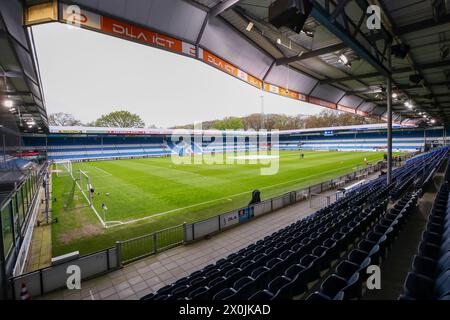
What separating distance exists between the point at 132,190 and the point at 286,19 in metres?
17.3

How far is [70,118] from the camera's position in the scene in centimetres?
7544

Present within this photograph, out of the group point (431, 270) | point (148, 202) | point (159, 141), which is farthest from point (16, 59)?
point (159, 141)

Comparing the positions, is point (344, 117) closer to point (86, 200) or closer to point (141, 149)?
point (141, 149)

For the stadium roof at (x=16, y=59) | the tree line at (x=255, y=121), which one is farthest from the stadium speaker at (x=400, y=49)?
the tree line at (x=255, y=121)

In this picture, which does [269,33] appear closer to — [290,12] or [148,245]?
[290,12]

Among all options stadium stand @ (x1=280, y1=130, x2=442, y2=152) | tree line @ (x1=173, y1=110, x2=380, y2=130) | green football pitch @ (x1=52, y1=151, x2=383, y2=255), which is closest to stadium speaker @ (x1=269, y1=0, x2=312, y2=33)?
green football pitch @ (x1=52, y1=151, x2=383, y2=255)

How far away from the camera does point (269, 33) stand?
8.34 metres

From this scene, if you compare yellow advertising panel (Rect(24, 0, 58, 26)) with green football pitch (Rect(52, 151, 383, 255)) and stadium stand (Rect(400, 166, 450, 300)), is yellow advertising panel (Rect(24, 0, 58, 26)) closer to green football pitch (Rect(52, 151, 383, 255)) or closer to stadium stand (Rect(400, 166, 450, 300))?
stadium stand (Rect(400, 166, 450, 300))

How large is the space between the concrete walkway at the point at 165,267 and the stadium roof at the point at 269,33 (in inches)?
251

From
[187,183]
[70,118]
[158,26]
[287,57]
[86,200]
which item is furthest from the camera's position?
[70,118]

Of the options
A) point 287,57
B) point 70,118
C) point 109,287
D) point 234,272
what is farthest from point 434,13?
point 70,118

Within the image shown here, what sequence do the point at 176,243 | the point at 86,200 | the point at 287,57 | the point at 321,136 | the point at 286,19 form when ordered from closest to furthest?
the point at 286,19, the point at 176,243, the point at 287,57, the point at 86,200, the point at 321,136

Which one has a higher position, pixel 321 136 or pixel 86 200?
pixel 321 136

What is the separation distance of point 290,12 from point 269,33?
183 inches
